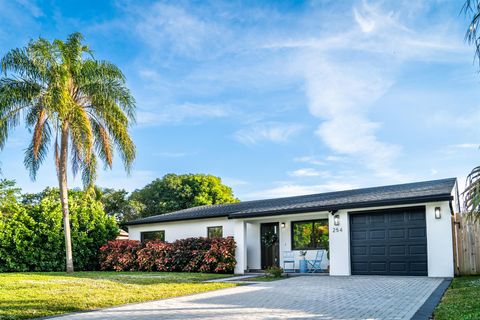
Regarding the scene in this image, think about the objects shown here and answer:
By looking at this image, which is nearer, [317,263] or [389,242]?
[389,242]

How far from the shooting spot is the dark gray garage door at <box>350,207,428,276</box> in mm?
13594

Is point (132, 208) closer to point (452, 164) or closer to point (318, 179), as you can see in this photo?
point (318, 179)

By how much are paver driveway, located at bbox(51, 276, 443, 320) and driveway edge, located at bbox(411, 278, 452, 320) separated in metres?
0.09

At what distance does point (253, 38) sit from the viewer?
642 inches

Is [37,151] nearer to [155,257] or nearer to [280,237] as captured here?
[155,257]

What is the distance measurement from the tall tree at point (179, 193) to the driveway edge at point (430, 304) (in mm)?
29238

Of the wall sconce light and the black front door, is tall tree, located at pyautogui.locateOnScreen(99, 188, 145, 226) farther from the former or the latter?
the wall sconce light

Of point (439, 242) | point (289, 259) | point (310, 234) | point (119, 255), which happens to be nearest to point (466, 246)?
point (439, 242)

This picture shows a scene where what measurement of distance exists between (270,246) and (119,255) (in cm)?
663

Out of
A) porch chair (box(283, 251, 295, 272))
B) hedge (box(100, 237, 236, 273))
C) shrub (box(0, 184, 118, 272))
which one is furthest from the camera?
shrub (box(0, 184, 118, 272))

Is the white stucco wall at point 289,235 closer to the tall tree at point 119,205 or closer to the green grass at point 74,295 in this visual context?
the green grass at point 74,295

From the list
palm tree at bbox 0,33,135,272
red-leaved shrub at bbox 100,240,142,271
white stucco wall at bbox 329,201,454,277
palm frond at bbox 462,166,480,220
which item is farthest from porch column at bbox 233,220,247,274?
palm frond at bbox 462,166,480,220

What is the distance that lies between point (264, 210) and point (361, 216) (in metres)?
3.70

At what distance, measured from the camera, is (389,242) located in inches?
553
